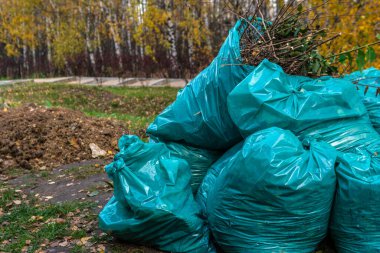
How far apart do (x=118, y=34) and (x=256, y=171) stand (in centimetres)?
1814

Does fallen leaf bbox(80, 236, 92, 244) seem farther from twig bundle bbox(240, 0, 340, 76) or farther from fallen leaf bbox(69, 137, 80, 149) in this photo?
fallen leaf bbox(69, 137, 80, 149)

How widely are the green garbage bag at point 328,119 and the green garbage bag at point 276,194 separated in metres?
0.09

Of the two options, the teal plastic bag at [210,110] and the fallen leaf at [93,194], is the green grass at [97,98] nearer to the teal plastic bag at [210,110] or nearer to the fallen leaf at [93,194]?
the fallen leaf at [93,194]

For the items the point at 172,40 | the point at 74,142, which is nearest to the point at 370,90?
the point at 74,142

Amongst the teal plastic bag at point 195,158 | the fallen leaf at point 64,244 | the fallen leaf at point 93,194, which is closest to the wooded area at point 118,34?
the teal plastic bag at point 195,158

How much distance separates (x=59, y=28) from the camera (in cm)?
2145

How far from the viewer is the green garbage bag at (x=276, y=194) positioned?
243 cm

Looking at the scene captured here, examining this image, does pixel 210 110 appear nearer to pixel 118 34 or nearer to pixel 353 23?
pixel 353 23

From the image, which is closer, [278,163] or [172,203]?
[278,163]

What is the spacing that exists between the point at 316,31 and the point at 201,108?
0.96 meters

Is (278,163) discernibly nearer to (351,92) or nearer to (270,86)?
(270,86)

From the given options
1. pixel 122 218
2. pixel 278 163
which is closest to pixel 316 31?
pixel 278 163

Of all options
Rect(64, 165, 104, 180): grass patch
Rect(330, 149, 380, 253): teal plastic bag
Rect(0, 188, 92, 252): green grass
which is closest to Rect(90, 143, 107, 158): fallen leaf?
Rect(64, 165, 104, 180): grass patch

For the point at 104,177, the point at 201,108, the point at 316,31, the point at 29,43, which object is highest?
the point at 29,43
